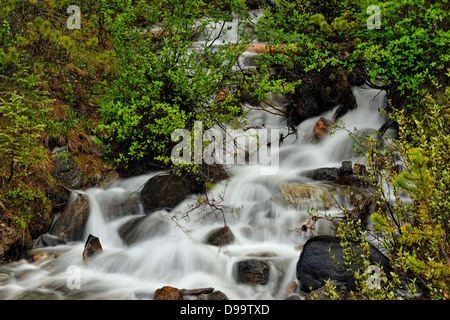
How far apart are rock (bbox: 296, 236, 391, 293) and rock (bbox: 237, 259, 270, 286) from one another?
52 cm

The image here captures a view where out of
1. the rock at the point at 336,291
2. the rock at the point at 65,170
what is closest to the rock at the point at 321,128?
the rock at the point at 336,291

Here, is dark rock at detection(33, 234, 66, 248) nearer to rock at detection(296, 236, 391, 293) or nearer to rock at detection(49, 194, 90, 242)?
rock at detection(49, 194, 90, 242)

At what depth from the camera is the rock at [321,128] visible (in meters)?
9.76

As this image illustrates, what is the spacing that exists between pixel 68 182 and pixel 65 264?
2167 millimetres

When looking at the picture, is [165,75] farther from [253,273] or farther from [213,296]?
[213,296]

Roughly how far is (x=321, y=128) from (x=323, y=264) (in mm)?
5644

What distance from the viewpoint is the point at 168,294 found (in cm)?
472

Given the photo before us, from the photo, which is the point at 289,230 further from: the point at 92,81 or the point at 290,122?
the point at 92,81

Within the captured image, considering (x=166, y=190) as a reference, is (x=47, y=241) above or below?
below

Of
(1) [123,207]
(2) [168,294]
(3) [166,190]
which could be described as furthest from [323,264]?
(1) [123,207]

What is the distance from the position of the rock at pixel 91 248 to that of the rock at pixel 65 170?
187cm

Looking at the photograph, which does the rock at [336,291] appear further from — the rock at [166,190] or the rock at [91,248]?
the rock at [166,190]

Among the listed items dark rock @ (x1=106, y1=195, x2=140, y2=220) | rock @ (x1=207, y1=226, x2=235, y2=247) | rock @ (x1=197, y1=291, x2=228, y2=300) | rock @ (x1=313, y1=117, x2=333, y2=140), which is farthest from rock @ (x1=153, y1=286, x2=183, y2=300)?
rock @ (x1=313, y1=117, x2=333, y2=140)

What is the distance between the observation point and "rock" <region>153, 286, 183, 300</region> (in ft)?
15.3
